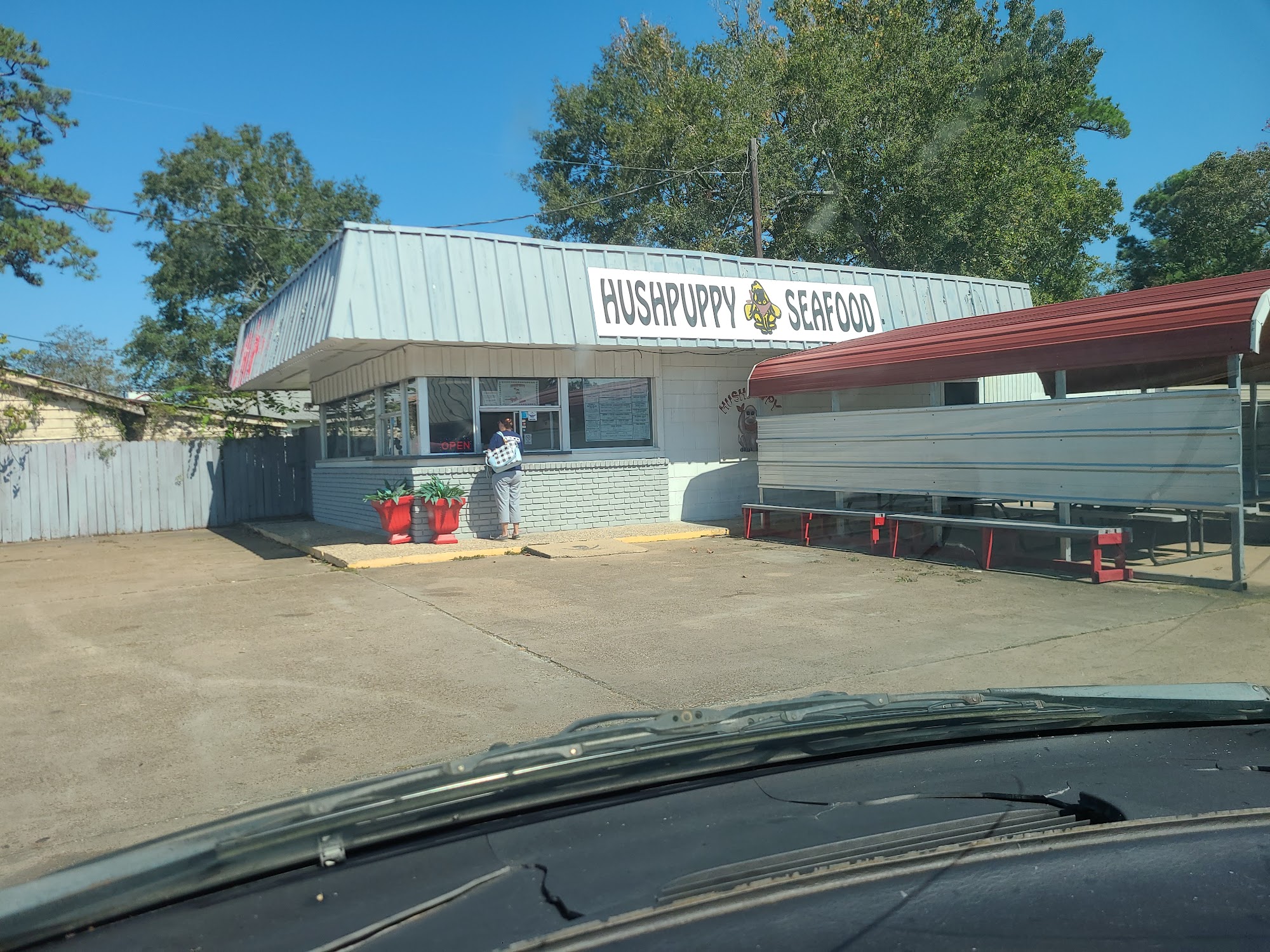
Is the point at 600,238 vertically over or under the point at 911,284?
over

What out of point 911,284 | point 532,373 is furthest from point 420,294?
point 911,284

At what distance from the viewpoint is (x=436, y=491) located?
43.4 ft

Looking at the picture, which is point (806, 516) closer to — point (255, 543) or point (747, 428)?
point (747, 428)

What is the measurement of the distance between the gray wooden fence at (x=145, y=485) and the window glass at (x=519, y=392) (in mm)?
8536

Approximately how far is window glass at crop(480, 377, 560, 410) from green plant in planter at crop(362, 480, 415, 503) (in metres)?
1.72

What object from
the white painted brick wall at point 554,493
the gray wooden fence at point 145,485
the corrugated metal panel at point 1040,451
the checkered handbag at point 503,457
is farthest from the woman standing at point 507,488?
the gray wooden fence at point 145,485

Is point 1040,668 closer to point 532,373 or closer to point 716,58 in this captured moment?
point 532,373

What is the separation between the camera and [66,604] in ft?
33.0

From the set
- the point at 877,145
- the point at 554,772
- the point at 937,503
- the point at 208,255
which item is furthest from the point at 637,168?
the point at 554,772

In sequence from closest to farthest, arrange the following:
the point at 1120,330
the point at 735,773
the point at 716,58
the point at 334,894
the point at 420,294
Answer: the point at 334,894, the point at 735,773, the point at 1120,330, the point at 420,294, the point at 716,58

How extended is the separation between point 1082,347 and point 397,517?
9284 millimetres

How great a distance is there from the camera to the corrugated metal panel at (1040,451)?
8.62m

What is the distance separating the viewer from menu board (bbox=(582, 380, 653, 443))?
15125 millimetres

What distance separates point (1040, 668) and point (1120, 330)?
15.4ft
